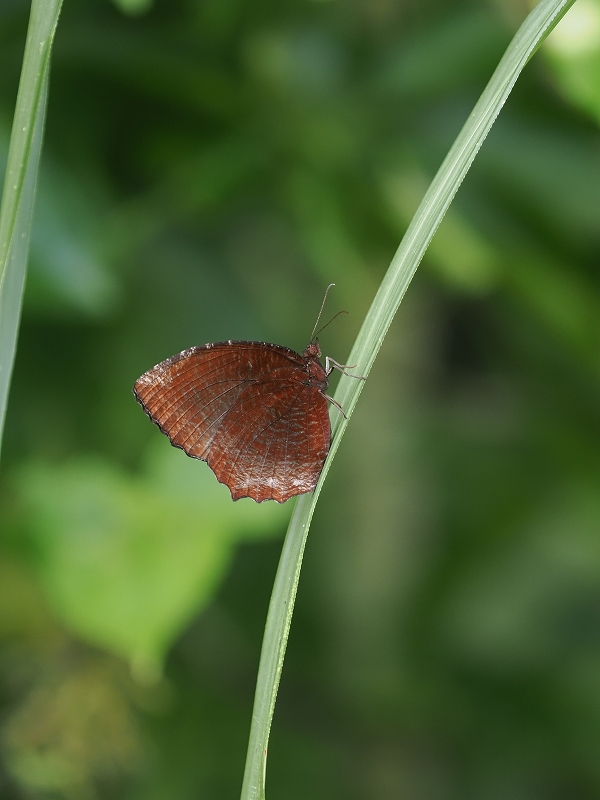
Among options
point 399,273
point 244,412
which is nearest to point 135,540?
point 244,412

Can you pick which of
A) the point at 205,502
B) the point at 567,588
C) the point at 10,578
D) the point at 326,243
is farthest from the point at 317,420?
the point at 567,588

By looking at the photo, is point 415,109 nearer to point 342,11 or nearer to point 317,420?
point 342,11

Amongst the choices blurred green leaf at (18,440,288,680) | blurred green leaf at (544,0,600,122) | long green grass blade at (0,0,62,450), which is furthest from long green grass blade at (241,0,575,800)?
blurred green leaf at (18,440,288,680)

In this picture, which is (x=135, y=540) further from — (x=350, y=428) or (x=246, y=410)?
(x=350, y=428)

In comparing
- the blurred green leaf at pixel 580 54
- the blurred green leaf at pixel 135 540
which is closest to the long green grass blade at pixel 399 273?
the blurred green leaf at pixel 580 54

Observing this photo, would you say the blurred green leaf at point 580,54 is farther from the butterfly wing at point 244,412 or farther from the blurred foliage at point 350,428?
the butterfly wing at point 244,412

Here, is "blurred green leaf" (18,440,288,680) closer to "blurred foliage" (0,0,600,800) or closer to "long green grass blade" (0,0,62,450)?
"blurred foliage" (0,0,600,800)
